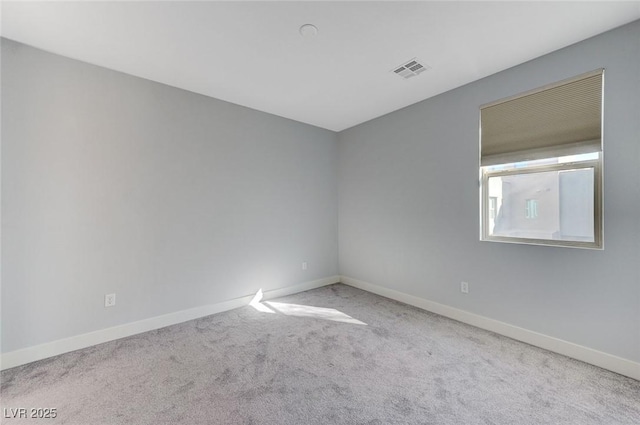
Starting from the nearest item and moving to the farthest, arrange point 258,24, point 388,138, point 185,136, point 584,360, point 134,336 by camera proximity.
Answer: point 258,24 → point 584,360 → point 134,336 → point 185,136 → point 388,138

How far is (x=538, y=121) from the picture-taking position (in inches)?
94.3

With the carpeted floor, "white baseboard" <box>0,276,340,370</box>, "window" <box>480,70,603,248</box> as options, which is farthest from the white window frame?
"white baseboard" <box>0,276,340,370</box>

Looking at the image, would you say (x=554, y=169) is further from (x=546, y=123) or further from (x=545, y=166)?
(x=546, y=123)

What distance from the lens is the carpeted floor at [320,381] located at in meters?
1.56

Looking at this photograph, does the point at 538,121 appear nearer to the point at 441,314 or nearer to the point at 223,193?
the point at 441,314

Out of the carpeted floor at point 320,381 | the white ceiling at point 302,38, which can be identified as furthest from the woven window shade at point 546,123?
the carpeted floor at point 320,381

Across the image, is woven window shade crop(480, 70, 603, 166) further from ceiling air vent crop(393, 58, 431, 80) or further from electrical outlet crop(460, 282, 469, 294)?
electrical outlet crop(460, 282, 469, 294)

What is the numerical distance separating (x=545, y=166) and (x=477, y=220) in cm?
76

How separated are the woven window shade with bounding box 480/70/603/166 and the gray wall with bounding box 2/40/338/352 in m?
2.62

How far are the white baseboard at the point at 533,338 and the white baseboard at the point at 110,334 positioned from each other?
2017mm

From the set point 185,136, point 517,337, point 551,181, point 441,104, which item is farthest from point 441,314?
point 185,136

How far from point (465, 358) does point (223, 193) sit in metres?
3.08

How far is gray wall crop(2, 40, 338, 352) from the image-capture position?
7.00ft

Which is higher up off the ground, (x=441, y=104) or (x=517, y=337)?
(x=441, y=104)
